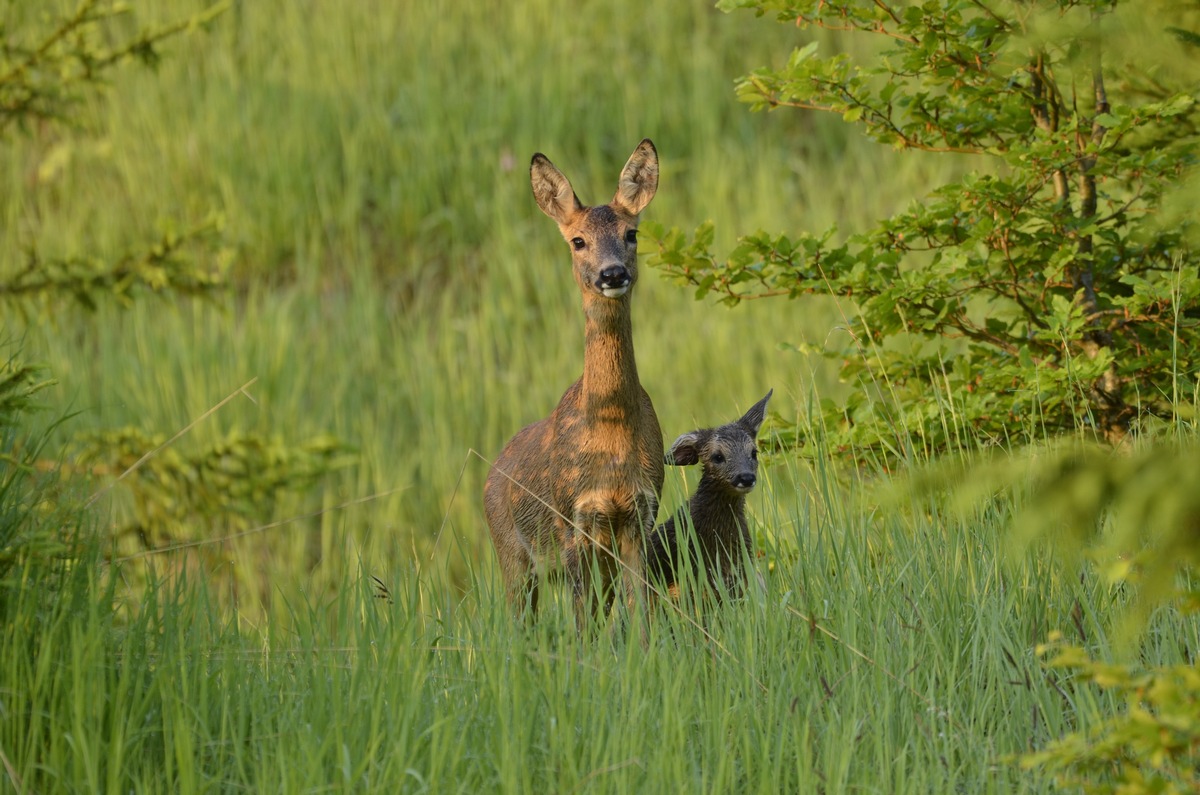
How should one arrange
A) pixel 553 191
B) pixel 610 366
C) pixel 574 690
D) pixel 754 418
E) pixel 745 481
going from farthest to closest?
pixel 553 191
pixel 754 418
pixel 610 366
pixel 745 481
pixel 574 690

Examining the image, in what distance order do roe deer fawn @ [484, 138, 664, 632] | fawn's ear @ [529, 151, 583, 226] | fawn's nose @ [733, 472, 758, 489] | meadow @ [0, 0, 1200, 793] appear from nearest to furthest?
1. meadow @ [0, 0, 1200, 793]
2. fawn's nose @ [733, 472, 758, 489]
3. roe deer fawn @ [484, 138, 664, 632]
4. fawn's ear @ [529, 151, 583, 226]

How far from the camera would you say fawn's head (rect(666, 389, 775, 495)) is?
5.03m

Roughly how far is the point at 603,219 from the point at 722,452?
102cm

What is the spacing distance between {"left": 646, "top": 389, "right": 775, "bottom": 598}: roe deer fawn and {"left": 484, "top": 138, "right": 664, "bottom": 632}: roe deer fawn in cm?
13

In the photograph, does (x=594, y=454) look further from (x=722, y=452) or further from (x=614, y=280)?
(x=614, y=280)

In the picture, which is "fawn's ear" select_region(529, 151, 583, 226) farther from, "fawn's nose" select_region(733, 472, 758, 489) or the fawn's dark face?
"fawn's nose" select_region(733, 472, 758, 489)

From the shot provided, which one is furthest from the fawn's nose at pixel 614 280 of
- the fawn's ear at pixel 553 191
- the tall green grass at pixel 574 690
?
the tall green grass at pixel 574 690

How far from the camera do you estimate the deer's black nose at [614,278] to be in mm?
4988

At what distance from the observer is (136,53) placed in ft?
23.4

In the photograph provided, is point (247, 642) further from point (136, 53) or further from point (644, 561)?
point (136, 53)

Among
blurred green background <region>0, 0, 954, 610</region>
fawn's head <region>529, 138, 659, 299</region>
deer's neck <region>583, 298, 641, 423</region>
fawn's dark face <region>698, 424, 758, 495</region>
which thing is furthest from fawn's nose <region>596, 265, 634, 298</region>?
blurred green background <region>0, 0, 954, 610</region>

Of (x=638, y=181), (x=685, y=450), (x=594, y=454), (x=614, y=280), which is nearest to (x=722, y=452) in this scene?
(x=685, y=450)

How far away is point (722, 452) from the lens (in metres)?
5.07

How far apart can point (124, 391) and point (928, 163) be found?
675cm
